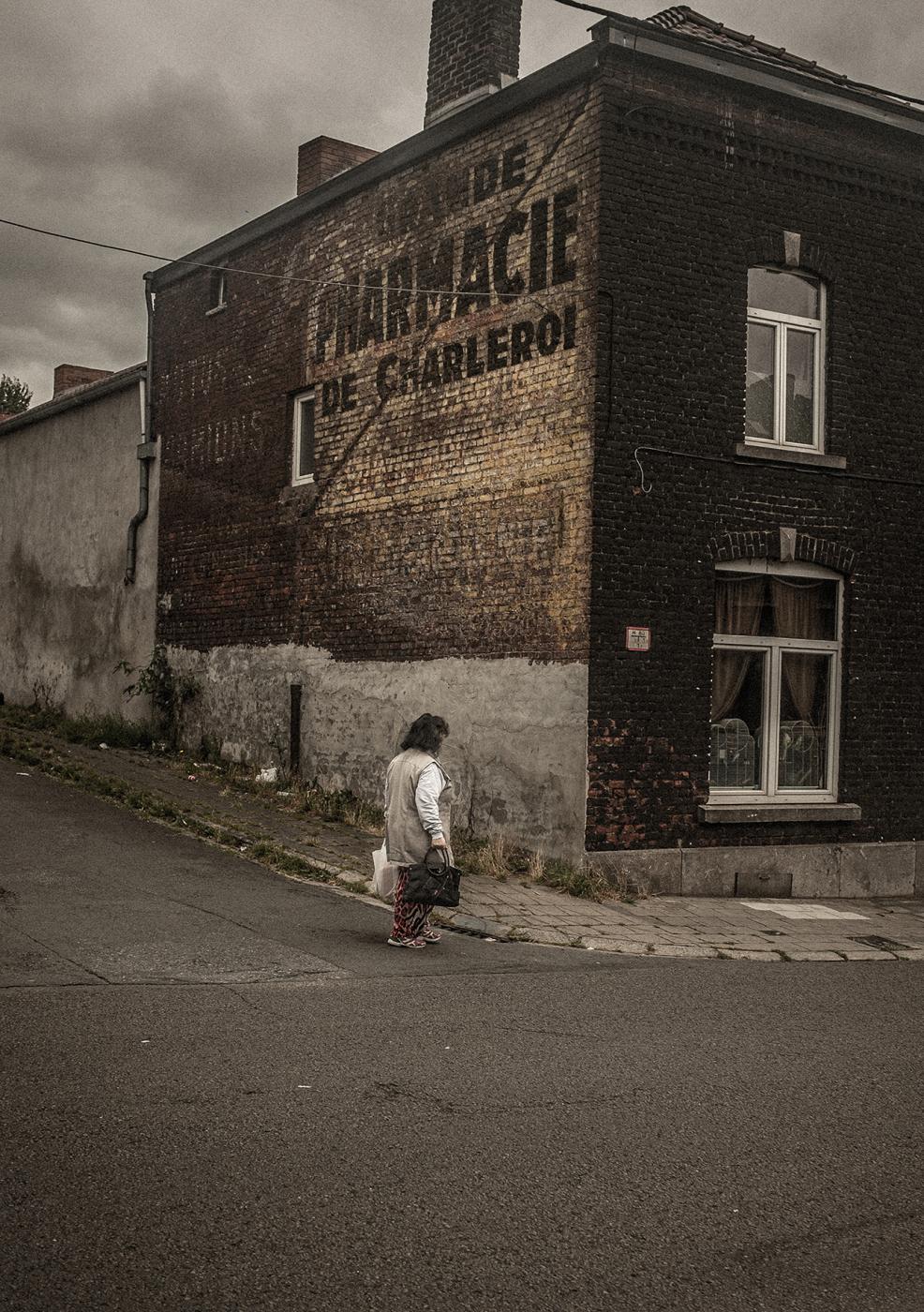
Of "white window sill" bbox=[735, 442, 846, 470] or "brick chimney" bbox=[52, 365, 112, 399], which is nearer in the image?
"white window sill" bbox=[735, 442, 846, 470]

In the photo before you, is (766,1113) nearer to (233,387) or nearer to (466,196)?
(466,196)

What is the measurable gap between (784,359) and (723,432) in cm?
127

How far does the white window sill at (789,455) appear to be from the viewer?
13.7m

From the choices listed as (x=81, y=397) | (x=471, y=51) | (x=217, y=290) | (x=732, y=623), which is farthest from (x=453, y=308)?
(x=81, y=397)

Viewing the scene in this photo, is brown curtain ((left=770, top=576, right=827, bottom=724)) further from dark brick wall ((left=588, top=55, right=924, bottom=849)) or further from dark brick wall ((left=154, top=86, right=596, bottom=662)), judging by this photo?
dark brick wall ((left=154, top=86, right=596, bottom=662))

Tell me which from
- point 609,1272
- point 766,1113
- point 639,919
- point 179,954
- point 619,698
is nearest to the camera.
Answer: point 609,1272

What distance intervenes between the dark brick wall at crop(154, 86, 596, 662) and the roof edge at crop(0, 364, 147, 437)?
120 cm

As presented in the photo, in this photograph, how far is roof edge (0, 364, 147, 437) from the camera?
21062 mm

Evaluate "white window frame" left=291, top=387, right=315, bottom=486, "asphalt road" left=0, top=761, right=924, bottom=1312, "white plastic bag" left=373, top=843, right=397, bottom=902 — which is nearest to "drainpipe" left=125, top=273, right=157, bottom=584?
"white window frame" left=291, top=387, right=315, bottom=486

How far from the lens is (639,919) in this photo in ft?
38.3

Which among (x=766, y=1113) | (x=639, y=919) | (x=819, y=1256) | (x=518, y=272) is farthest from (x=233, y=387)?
(x=819, y=1256)

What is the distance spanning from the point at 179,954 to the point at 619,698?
5.51m

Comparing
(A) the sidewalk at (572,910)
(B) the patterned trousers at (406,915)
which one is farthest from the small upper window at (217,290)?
(B) the patterned trousers at (406,915)

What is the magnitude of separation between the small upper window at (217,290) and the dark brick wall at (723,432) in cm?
753
